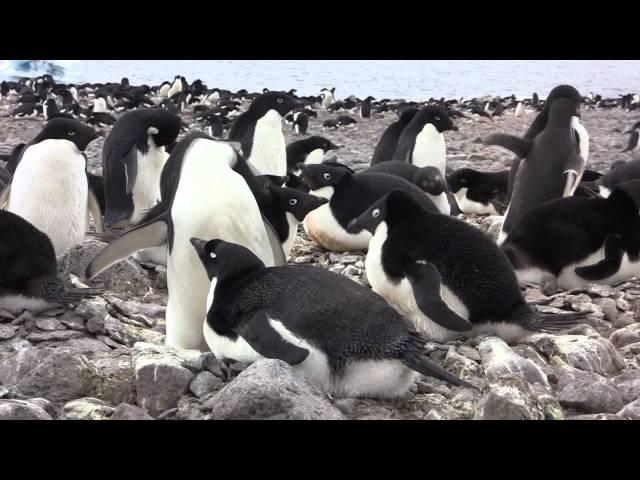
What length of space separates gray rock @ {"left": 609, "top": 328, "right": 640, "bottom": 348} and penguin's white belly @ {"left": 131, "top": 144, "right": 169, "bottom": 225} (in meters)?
2.68

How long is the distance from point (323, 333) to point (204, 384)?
1.15ft

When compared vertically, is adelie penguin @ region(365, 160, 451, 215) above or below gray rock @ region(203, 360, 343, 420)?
below

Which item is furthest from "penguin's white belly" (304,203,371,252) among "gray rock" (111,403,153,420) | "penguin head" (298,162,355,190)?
"gray rock" (111,403,153,420)

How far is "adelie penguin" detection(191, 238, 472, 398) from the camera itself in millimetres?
2133

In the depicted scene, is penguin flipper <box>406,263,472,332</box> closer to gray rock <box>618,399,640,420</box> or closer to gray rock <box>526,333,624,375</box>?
gray rock <box>526,333,624,375</box>

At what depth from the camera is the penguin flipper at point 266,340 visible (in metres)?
2.07

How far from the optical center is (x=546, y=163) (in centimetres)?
478

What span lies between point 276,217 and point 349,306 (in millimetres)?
1422

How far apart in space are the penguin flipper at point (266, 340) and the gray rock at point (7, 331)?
899 millimetres

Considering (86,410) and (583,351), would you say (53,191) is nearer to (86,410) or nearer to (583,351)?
(86,410)

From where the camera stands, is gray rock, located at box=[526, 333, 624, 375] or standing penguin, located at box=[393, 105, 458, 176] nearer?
gray rock, located at box=[526, 333, 624, 375]

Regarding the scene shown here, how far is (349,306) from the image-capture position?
223 cm

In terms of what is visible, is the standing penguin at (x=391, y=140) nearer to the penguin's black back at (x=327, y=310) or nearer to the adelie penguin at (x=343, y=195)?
the adelie penguin at (x=343, y=195)

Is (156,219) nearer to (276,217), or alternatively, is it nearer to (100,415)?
(276,217)
